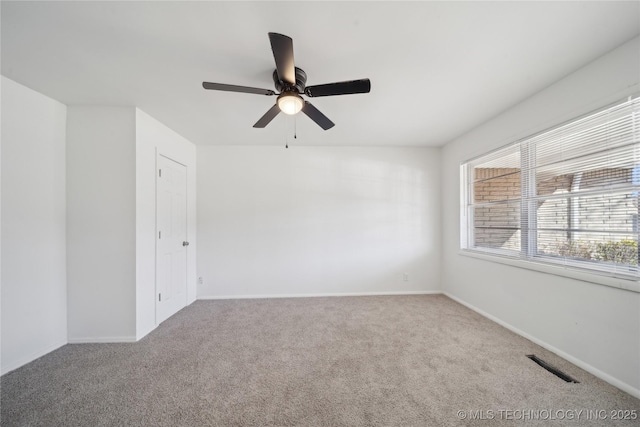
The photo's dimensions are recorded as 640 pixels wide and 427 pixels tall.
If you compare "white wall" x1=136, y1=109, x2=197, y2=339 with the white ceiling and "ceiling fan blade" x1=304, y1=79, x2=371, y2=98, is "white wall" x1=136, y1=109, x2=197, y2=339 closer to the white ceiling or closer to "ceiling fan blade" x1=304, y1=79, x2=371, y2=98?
the white ceiling

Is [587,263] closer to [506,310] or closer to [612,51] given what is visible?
[506,310]

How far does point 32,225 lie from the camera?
2084 mm

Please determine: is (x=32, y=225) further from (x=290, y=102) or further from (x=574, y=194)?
(x=574, y=194)

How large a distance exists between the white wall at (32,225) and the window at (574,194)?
15.9 ft

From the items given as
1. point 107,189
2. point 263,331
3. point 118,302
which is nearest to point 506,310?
point 263,331

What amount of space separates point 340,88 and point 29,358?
3.55 m

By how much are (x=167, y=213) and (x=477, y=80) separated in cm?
371

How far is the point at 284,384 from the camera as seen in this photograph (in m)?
1.74

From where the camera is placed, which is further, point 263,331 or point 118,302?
point 263,331

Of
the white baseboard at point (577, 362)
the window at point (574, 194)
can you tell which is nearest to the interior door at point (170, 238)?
the white baseboard at point (577, 362)

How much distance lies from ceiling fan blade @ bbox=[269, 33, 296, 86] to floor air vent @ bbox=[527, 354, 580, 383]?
9.98ft

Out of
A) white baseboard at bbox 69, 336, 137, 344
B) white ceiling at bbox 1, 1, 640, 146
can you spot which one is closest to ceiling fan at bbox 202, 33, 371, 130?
white ceiling at bbox 1, 1, 640, 146

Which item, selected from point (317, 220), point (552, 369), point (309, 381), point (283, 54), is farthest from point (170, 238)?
point (552, 369)

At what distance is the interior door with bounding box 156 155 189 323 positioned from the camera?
279cm
